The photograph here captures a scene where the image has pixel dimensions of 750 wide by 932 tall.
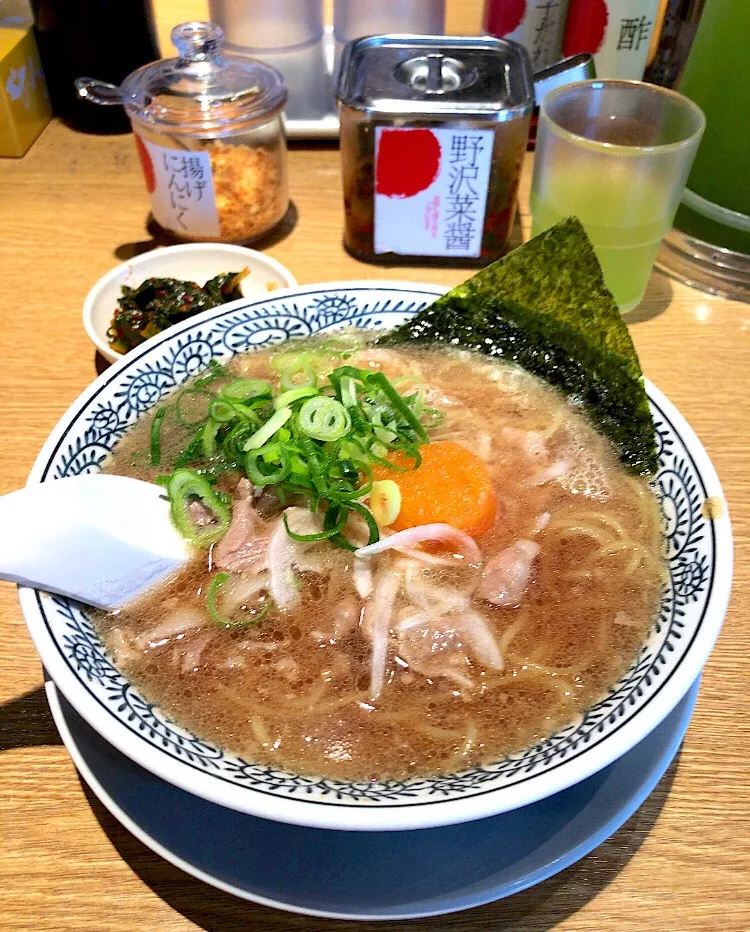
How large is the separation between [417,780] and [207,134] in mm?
1730

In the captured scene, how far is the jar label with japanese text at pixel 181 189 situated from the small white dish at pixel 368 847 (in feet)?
4.99

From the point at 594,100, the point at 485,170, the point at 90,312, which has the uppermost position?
the point at 594,100

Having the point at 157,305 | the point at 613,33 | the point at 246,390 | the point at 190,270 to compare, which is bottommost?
the point at 190,270

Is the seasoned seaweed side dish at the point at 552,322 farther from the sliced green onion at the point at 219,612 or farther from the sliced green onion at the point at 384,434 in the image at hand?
the sliced green onion at the point at 219,612

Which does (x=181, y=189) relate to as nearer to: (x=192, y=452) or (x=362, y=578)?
(x=192, y=452)

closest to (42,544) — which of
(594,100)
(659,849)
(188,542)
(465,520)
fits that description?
(188,542)

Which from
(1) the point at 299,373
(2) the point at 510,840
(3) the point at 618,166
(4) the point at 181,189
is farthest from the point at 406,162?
(2) the point at 510,840

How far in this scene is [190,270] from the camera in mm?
2020

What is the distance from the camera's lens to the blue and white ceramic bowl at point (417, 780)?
808 millimetres

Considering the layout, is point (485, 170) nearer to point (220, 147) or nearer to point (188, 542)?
point (220, 147)

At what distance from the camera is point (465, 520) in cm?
120

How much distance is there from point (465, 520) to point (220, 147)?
1.40 meters

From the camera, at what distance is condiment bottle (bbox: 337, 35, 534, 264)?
5.92 ft

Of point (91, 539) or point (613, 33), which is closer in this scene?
point (91, 539)
